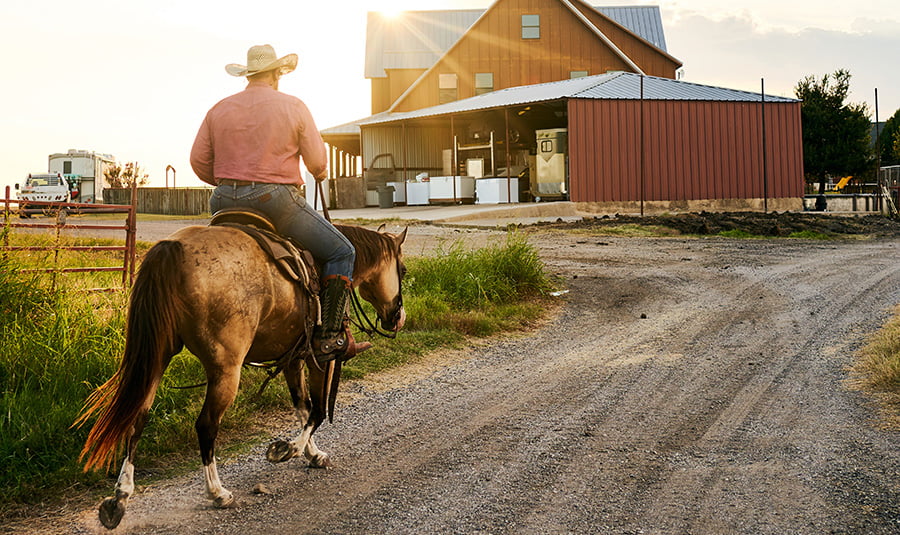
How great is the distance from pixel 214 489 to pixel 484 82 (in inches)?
1522

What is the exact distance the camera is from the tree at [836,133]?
45938 mm

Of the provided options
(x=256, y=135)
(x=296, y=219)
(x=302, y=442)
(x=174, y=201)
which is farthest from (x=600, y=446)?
(x=174, y=201)

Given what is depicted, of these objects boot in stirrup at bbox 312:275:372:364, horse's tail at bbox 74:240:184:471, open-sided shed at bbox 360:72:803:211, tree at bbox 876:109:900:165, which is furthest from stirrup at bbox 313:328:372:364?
tree at bbox 876:109:900:165

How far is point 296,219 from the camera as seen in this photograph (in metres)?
5.15

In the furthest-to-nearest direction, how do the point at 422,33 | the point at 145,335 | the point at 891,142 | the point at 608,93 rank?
the point at 891,142 → the point at 422,33 → the point at 608,93 → the point at 145,335

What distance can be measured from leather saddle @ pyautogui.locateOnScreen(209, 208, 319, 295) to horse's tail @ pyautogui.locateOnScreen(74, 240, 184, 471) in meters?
0.56

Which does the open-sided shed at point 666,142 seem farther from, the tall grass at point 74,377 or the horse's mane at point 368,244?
the horse's mane at point 368,244

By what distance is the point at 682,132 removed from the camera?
31500 millimetres

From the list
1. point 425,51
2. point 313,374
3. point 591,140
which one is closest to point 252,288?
point 313,374

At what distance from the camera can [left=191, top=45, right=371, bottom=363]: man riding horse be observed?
197 inches

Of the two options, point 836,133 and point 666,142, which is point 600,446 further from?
point 836,133

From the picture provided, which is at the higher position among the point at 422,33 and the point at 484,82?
the point at 422,33

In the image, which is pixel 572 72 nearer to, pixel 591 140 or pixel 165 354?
pixel 591 140

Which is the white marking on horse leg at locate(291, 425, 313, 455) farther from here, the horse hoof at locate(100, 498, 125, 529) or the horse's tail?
the horse hoof at locate(100, 498, 125, 529)
